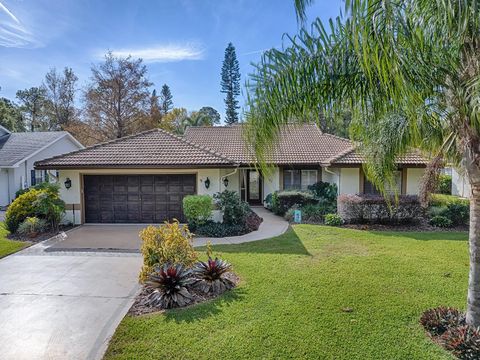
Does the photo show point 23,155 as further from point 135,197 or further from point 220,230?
point 220,230

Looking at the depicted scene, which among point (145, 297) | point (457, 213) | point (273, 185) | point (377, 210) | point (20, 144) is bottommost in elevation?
point (145, 297)

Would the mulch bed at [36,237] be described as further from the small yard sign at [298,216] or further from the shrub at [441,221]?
the shrub at [441,221]

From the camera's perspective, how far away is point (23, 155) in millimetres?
20516

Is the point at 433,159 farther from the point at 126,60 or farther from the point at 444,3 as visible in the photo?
the point at 126,60

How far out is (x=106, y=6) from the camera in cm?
965

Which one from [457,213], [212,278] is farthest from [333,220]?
[212,278]

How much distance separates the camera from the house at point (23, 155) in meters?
19.6

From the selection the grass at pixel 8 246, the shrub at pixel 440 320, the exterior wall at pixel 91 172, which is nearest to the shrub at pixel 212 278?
the shrub at pixel 440 320

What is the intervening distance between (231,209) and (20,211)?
8624 mm

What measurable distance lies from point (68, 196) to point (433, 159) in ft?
46.5

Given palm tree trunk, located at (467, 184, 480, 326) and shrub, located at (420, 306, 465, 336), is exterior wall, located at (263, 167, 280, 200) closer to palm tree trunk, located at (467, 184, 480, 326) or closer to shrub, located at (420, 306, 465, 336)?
shrub, located at (420, 306, 465, 336)

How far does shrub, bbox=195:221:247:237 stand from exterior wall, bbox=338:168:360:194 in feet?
20.8

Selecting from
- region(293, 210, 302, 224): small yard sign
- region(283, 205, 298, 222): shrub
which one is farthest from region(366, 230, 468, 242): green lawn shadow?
region(283, 205, 298, 222): shrub

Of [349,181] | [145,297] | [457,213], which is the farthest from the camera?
[349,181]
